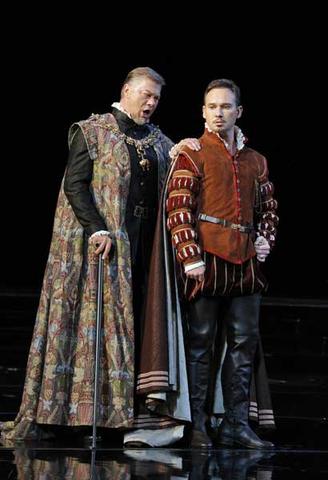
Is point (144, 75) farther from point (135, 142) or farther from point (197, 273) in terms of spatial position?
point (197, 273)

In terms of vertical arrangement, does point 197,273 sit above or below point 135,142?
below

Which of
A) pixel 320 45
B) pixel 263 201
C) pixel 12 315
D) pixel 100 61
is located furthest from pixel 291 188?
pixel 263 201

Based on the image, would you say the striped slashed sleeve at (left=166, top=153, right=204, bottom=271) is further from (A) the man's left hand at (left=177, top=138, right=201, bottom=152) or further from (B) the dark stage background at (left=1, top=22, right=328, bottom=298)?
(B) the dark stage background at (left=1, top=22, right=328, bottom=298)

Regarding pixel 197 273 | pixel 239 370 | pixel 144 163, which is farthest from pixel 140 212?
pixel 239 370

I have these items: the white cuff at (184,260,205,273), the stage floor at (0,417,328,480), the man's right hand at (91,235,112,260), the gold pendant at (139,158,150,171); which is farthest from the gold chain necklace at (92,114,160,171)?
the stage floor at (0,417,328,480)

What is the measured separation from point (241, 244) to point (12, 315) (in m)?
4.58

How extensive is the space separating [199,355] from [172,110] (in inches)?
232

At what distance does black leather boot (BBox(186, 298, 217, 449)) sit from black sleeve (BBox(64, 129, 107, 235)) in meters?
0.44

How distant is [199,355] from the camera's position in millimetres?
3605

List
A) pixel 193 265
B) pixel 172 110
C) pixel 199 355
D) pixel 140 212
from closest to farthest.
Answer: pixel 193 265 → pixel 199 355 → pixel 140 212 → pixel 172 110

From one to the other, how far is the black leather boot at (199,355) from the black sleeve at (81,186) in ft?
1.44

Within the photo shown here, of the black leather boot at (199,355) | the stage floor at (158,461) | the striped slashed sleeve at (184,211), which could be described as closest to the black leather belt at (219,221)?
the striped slashed sleeve at (184,211)

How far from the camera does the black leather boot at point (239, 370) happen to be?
3.63m

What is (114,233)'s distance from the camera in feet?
12.2
